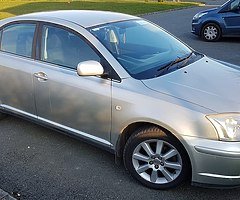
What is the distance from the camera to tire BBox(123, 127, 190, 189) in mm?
2863

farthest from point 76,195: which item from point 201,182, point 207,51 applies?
point 207,51

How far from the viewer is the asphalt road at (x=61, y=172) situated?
298cm

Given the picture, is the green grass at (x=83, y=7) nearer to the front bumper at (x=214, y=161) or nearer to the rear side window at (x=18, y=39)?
the rear side window at (x=18, y=39)

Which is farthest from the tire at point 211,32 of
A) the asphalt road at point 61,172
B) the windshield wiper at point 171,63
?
the asphalt road at point 61,172

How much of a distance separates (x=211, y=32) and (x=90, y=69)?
7.84 meters

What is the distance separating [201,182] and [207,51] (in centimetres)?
652

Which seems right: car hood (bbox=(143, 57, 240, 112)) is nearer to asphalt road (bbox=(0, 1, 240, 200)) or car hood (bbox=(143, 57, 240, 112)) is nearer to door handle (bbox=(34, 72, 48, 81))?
asphalt road (bbox=(0, 1, 240, 200))

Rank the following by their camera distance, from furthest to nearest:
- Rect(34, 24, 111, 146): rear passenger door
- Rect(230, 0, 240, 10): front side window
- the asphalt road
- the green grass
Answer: the green grass → Rect(230, 0, 240, 10): front side window → Rect(34, 24, 111, 146): rear passenger door → the asphalt road

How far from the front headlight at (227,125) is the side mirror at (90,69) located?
1.12 m

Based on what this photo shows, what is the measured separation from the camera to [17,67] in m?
3.86

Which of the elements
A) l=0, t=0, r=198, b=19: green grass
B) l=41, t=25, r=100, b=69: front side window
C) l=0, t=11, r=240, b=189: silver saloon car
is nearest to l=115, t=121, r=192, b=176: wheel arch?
l=0, t=11, r=240, b=189: silver saloon car

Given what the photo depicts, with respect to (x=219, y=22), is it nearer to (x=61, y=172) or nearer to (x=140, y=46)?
(x=140, y=46)

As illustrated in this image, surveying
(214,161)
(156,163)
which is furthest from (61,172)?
(214,161)

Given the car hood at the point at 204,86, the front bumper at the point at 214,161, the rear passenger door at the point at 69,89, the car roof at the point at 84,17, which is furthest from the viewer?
the car roof at the point at 84,17
